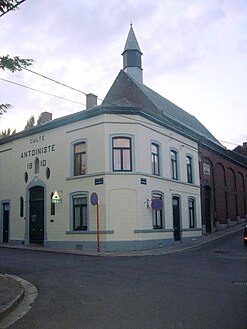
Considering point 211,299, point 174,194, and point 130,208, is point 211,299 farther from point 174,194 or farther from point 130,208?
point 174,194

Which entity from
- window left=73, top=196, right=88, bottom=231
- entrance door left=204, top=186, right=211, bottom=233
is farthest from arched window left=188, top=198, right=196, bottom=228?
window left=73, top=196, right=88, bottom=231

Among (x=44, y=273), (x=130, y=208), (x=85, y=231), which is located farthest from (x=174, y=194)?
(x=44, y=273)

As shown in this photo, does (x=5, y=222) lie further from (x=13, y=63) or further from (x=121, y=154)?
(x=13, y=63)

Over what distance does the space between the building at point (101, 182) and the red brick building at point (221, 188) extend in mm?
3351

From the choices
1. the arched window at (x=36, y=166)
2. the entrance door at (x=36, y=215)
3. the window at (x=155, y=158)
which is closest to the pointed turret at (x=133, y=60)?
the window at (x=155, y=158)

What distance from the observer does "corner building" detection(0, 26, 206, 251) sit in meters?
20.0

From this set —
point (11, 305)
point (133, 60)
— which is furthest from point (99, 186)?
point (133, 60)

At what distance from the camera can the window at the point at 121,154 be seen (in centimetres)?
2059

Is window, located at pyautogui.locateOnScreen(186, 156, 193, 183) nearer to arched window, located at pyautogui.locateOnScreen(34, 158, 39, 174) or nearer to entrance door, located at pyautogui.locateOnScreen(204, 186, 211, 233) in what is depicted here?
entrance door, located at pyautogui.locateOnScreen(204, 186, 211, 233)

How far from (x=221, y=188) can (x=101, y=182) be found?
674 inches

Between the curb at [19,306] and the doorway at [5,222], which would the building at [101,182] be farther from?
the curb at [19,306]

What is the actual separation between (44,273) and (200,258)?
7.11 meters

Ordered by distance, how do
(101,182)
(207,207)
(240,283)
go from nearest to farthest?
(240,283) < (101,182) < (207,207)

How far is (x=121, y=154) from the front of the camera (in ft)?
68.1
